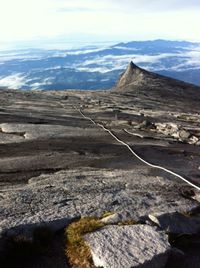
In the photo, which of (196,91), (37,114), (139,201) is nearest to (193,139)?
(37,114)

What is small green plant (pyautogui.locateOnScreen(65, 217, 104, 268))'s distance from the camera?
47.5 ft

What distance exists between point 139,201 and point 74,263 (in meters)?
6.34

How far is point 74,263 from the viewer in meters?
14.5

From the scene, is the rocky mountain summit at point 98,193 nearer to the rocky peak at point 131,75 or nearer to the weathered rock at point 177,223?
the weathered rock at point 177,223

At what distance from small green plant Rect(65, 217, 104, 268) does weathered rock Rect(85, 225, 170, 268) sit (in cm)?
23

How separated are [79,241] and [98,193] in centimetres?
552

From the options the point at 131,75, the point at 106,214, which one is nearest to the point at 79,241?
the point at 106,214

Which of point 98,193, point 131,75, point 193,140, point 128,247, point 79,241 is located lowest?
point 131,75

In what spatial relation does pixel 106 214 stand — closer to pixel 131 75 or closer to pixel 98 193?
pixel 98 193

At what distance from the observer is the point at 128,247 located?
14.9 m

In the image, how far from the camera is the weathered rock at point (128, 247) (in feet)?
46.0

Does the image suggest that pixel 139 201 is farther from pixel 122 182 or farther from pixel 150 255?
pixel 150 255

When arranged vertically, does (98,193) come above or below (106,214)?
below

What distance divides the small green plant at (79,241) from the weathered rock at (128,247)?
0.76 feet
